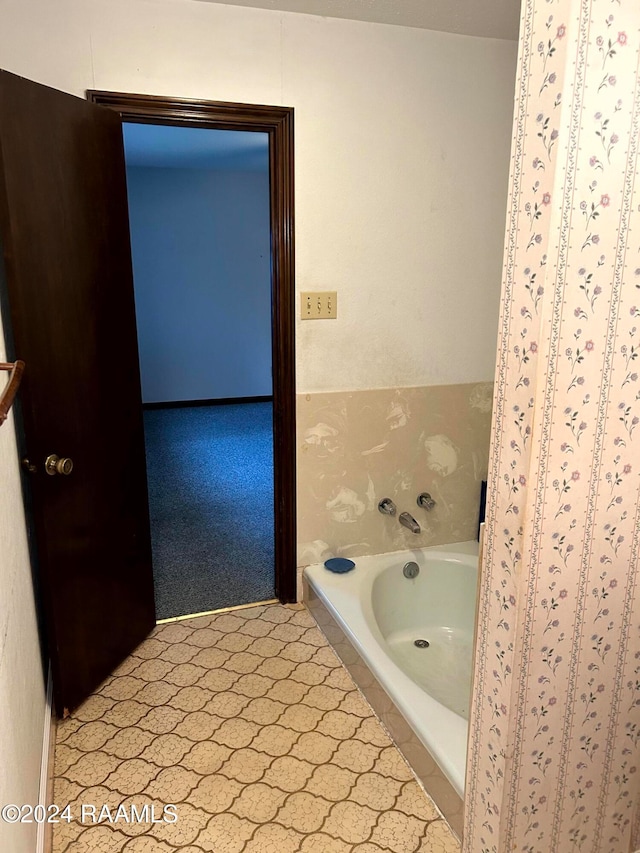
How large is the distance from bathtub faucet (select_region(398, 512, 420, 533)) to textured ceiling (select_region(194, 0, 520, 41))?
1826mm

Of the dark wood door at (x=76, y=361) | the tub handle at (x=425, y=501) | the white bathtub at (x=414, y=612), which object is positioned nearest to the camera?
the dark wood door at (x=76, y=361)

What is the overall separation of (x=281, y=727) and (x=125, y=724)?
49cm

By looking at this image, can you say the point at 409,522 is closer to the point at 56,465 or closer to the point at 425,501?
the point at 425,501

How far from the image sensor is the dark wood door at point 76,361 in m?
1.64

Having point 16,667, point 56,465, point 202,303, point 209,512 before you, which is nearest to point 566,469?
point 16,667

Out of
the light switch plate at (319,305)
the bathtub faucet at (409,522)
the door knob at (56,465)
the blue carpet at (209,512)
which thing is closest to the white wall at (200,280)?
the blue carpet at (209,512)

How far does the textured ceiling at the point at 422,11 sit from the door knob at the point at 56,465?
60.9 inches

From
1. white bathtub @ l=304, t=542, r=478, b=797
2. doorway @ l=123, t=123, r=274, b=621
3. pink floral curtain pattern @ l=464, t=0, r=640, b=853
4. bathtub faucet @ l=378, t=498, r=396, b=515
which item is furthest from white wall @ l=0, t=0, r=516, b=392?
doorway @ l=123, t=123, r=274, b=621

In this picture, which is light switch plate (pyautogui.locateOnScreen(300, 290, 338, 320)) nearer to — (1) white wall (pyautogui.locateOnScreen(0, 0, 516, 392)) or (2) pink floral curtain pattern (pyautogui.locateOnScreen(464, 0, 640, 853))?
(1) white wall (pyautogui.locateOnScreen(0, 0, 516, 392))

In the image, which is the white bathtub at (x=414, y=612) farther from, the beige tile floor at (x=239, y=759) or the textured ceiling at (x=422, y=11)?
the textured ceiling at (x=422, y=11)

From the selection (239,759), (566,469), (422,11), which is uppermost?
(422,11)

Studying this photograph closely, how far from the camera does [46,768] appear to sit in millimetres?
1656

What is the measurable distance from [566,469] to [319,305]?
1.41 m

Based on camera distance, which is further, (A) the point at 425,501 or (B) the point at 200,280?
(B) the point at 200,280
